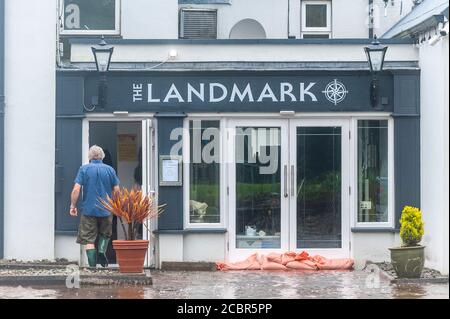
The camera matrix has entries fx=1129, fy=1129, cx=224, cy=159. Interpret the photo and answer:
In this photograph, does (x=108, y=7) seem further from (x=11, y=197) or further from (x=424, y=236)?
(x=424, y=236)

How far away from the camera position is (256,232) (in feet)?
55.4

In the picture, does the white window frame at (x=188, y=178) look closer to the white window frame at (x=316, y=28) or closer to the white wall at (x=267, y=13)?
the white wall at (x=267, y=13)

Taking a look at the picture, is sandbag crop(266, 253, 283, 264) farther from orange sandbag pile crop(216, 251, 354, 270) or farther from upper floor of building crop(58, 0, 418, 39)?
upper floor of building crop(58, 0, 418, 39)

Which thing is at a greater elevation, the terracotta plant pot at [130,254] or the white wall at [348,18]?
the white wall at [348,18]

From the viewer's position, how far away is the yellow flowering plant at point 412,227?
14562 mm

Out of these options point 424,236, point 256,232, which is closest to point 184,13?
point 256,232

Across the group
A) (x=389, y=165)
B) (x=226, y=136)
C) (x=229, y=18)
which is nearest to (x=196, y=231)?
(x=226, y=136)

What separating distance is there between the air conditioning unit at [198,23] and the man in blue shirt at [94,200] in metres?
5.74

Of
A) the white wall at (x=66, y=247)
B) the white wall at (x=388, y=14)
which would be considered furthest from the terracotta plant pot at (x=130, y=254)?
the white wall at (x=388, y=14)

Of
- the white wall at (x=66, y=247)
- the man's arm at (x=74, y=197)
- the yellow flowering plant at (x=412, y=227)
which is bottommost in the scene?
the white wall at (x=66, y=247)

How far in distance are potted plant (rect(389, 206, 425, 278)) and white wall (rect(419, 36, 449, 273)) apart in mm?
555

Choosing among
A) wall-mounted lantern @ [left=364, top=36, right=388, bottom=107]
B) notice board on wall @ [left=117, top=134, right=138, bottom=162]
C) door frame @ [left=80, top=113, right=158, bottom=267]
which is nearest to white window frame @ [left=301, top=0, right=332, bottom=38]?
wall-mounted lantern @ [left=364, top=36, right=388, bottom=107]

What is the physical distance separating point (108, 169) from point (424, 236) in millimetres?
4564

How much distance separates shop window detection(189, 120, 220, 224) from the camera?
662 inches
